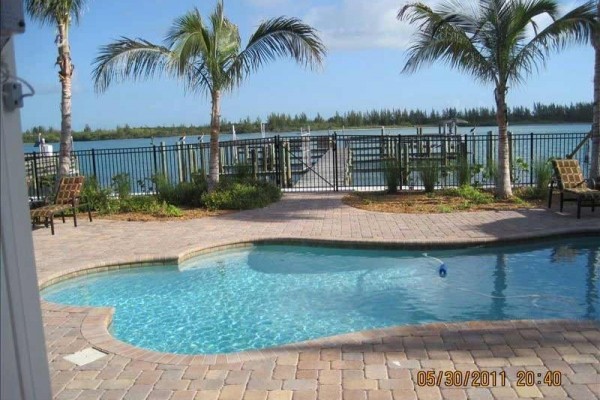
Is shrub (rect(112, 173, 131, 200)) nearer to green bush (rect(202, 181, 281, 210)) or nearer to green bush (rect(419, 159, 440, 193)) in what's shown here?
green bush (rect(202, 181, 281, 210))

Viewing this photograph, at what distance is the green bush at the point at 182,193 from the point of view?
13.4 m

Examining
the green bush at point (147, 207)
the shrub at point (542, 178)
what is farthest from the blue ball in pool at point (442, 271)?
the green bush at point (147, 207)

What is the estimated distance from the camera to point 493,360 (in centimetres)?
391

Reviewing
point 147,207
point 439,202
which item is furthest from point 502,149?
point 147,207

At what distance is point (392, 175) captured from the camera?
14.2 metres

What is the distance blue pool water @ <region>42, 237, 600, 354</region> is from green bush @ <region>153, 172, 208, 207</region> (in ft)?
15.3

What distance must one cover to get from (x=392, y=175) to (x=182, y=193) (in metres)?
5.46

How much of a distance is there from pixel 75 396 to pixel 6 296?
2.34 m

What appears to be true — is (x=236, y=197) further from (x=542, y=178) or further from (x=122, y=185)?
(x=542, y=178)

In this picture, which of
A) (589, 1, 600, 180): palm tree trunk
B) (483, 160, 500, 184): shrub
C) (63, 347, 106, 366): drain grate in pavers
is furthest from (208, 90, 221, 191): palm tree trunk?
(63, 347, 106, 366): drain grate in pavers

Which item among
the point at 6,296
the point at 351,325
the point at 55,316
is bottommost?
the point at 351,325

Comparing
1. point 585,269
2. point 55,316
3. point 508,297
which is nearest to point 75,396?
point 55,316

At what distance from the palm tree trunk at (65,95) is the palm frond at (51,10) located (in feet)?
0.86

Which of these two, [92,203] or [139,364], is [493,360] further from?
[92,203]
